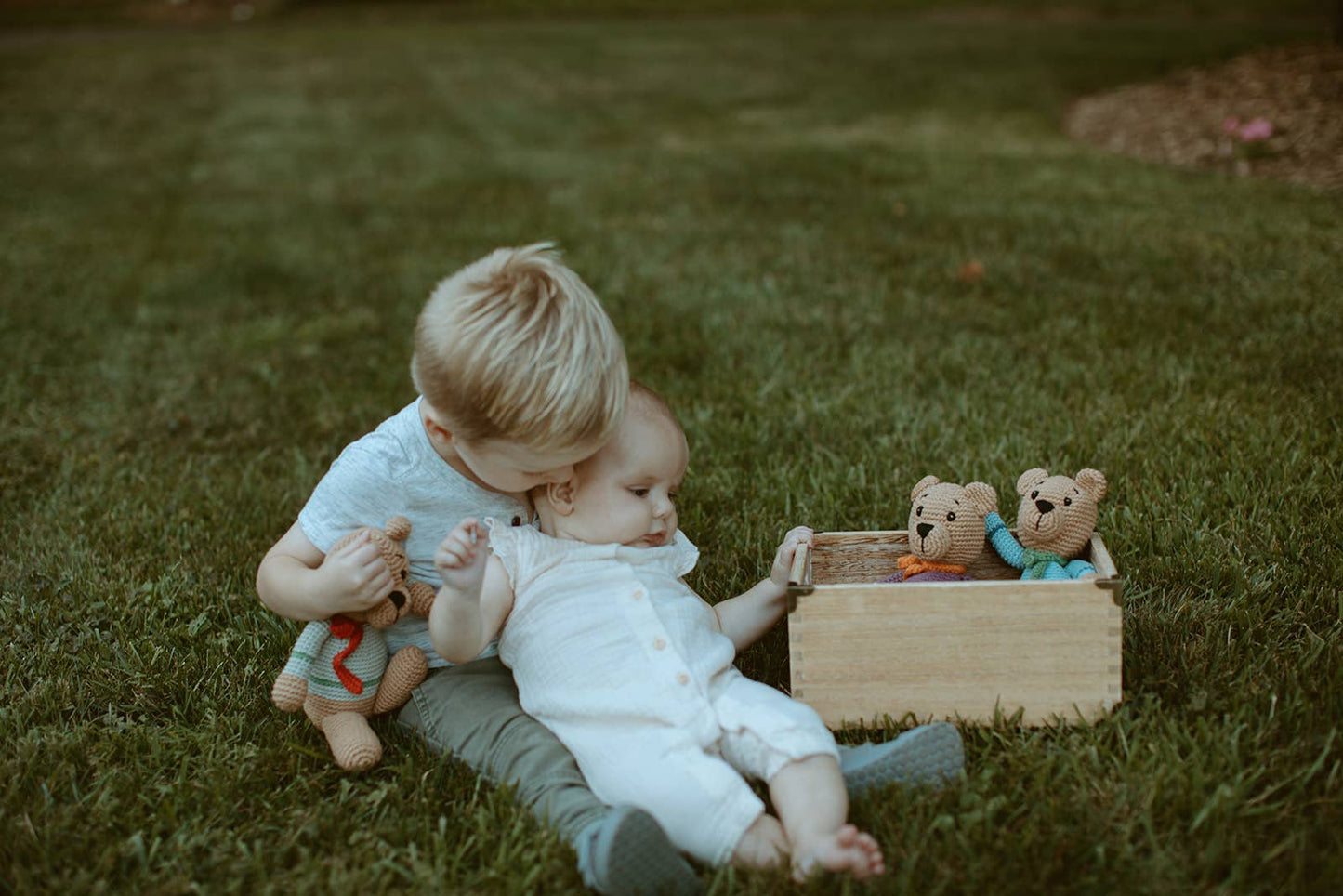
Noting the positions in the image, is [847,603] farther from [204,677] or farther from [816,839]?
[204,677]

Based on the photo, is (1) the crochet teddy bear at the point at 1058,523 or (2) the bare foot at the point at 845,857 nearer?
(2) the bare foot at the point at 845,857

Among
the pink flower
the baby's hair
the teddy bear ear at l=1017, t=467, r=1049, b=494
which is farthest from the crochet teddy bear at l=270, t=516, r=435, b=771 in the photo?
the pink flower

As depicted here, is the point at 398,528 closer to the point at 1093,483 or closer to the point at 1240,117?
the point at 1093,483

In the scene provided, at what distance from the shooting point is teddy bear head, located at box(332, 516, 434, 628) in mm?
2158

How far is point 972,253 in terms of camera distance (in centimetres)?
531

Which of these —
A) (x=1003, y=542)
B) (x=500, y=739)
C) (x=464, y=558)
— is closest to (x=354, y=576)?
(x=464, y=558)

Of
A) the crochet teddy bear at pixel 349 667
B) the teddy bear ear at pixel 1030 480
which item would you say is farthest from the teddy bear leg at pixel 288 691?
the teddy bear ear at pixel 1030 480

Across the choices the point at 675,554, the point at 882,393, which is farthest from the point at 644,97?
the point at 675,554

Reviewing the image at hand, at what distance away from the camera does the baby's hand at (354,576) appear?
207 cm

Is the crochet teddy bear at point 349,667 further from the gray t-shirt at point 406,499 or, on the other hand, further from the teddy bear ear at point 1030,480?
the teddy bear ear at point 1030,480

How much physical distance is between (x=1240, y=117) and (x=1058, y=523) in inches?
255

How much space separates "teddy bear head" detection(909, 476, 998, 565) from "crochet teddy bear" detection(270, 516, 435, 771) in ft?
3.36

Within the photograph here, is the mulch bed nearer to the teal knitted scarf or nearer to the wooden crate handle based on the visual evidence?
the teal knitted scarf

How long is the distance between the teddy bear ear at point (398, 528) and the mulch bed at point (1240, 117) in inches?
224
